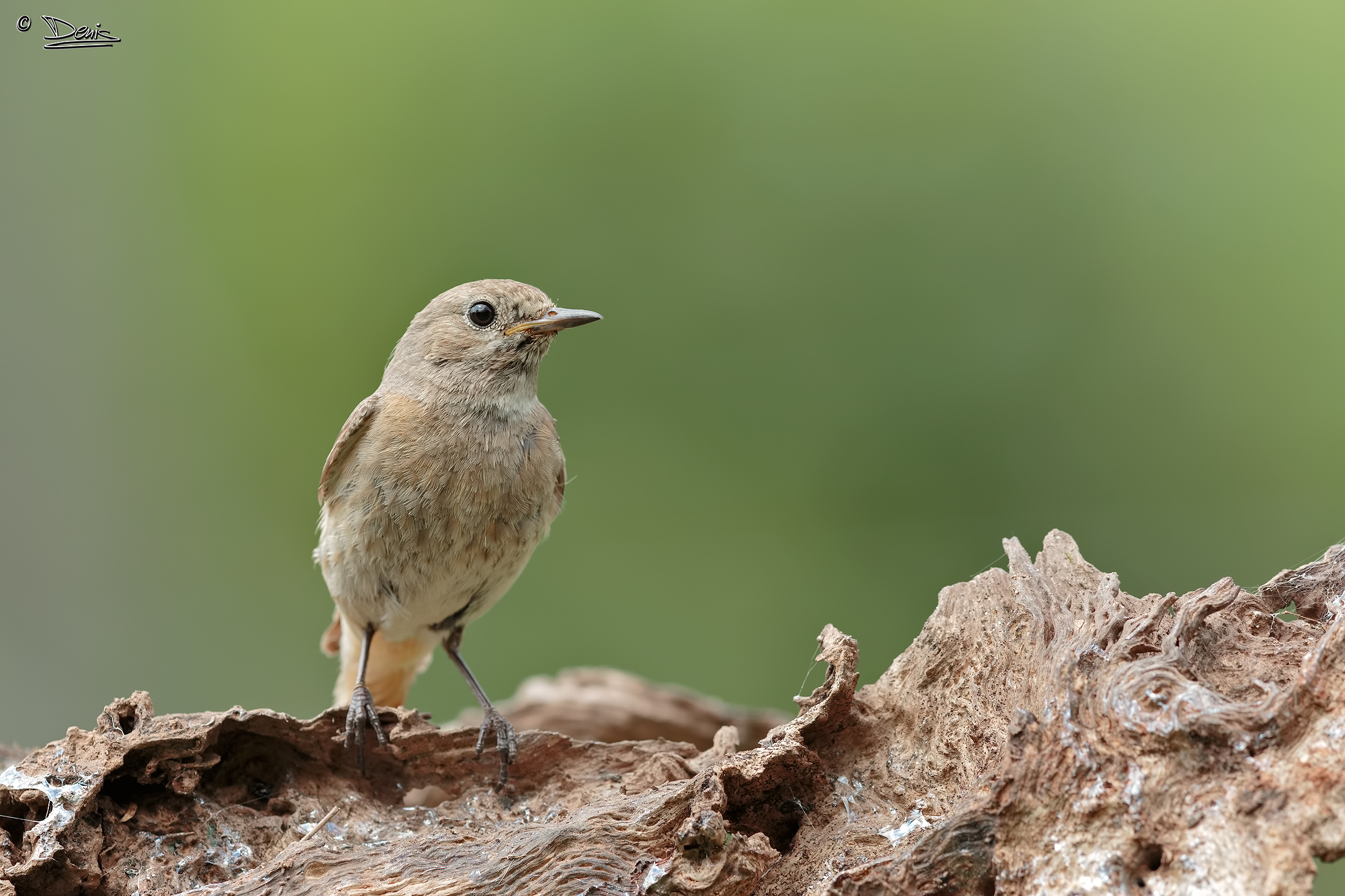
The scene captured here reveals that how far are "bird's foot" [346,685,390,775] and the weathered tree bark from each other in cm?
4

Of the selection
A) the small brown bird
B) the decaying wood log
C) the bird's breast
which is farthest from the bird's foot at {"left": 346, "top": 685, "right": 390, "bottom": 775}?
the decaying wood log

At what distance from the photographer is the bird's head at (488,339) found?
5.07m

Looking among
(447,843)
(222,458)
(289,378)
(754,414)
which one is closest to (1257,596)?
(447,843)

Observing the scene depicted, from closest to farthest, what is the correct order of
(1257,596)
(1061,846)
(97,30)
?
(1061,846)
(1257,596)
(97,30)

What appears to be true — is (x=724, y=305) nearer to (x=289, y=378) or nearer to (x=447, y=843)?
(x=289, y=378)

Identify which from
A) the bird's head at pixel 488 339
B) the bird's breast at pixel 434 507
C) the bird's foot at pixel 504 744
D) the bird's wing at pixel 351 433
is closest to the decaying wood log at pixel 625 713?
the bird's breast at pixel 434 507

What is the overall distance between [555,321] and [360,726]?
1902 millimetres

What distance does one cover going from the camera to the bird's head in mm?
5074

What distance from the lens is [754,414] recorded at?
800 cm

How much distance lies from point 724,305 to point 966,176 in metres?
1.83

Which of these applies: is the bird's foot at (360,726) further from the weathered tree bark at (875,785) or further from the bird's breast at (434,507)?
the bird's breast at (434,507)

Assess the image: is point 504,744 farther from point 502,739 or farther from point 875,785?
point 875,785

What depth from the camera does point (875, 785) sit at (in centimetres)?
345

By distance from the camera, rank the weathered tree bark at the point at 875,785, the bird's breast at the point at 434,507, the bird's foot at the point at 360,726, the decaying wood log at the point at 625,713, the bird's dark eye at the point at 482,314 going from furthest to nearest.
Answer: the decaying wood log at the point at 625,713 < the bird's dark eye at the point at 482,314 < the bird's breast at the point at 434,507 < the bird's foot at the point at 360,726 < the weathered tree bark at the point at 875,785
